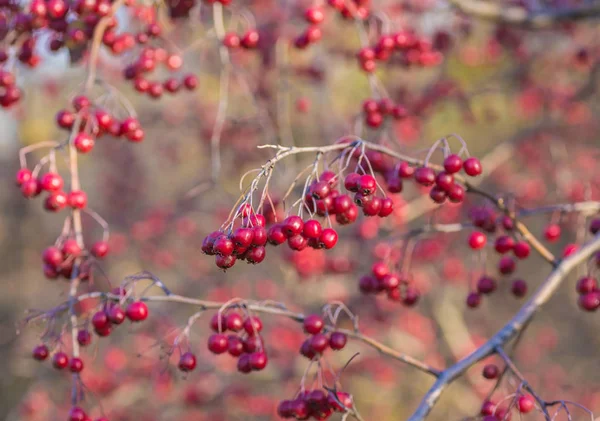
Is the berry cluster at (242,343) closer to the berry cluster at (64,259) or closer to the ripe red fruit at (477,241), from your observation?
the berry cluster at (64,259)

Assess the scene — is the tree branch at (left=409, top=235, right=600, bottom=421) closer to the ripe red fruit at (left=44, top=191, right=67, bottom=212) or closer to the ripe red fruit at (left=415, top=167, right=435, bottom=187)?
the ripe red fruit at (left=415, top=167, right=435, bottom=187)

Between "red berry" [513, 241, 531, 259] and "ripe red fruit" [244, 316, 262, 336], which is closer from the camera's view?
"ripe red fruit" [244, 316, 262, 336]

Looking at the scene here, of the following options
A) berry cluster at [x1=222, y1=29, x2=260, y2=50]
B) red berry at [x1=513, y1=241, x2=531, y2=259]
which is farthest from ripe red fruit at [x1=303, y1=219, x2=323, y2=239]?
berry cluster at [x1=222, y1=29, x2=260, y2=50]

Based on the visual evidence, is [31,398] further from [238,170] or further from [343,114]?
[343,114]

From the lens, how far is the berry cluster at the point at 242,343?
198cm

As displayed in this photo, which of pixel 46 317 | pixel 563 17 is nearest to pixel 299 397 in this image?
pixel 46 317

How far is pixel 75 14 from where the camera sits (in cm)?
246

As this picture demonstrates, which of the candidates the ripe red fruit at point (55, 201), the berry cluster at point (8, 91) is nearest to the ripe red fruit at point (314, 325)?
the ripe red fruit at point (55, 201)

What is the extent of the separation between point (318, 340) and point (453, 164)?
66 cm

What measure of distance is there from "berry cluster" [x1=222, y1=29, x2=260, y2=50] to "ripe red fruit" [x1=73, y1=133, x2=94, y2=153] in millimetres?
841

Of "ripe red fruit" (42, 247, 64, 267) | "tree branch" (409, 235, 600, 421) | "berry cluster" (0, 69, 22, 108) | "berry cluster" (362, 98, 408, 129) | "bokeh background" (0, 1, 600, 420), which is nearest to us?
"tree branch" (409, 235, 600, 421)

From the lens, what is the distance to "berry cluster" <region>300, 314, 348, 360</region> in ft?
6.50

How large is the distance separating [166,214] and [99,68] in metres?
1.55

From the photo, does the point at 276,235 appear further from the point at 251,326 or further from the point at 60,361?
the point at 60,361
